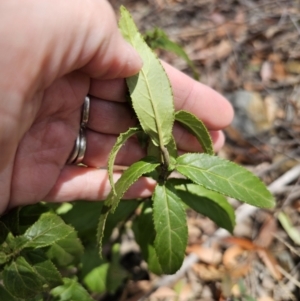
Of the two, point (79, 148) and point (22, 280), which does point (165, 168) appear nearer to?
point (79, 148)

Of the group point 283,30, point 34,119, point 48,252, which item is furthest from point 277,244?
point 283,30

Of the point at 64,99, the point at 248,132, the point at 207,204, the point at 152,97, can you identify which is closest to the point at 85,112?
the point at 64,99

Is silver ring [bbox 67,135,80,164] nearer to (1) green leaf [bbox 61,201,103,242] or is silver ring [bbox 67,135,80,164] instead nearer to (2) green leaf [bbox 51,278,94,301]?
(1) green leaf [bbox 61,201,103,242]

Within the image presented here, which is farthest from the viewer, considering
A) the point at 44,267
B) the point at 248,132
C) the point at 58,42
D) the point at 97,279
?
the point at 248,132

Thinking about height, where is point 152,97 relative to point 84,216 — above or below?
above

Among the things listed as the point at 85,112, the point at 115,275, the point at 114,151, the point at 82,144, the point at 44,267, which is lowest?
the point at 115,275

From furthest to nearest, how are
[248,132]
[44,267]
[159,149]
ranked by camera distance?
[248,132]
[159,149]
[44,267]

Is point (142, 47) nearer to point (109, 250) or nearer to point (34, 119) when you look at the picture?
point (34, 119)
